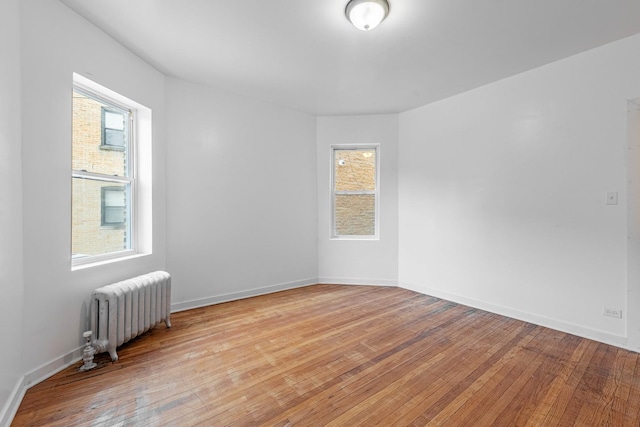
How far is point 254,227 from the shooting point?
395 centimetres

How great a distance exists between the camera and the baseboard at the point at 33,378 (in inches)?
61.9

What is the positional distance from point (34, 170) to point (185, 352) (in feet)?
5.90

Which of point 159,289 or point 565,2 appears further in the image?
point 159,289

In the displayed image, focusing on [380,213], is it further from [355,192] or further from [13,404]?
[13,404]

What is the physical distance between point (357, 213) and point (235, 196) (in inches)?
79.1

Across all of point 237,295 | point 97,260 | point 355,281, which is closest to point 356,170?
point 355,281

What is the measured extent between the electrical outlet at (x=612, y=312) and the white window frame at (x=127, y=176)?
15.2 feet

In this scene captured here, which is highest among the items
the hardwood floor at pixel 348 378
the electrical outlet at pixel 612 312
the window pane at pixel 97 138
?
the window pane at pixel 97 138

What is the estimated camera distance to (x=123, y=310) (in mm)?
2320

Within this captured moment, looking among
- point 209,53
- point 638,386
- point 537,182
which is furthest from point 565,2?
point 209,53

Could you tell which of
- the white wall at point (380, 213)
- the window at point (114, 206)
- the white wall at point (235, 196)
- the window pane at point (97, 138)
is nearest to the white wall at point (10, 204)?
the window pane at point (97, 138)

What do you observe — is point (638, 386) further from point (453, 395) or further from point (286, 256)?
point (286, 256)

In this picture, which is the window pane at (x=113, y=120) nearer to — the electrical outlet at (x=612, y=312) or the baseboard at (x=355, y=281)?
the baseboard at (x=355, y=281)

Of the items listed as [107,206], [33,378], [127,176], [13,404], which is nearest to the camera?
[13,404]
